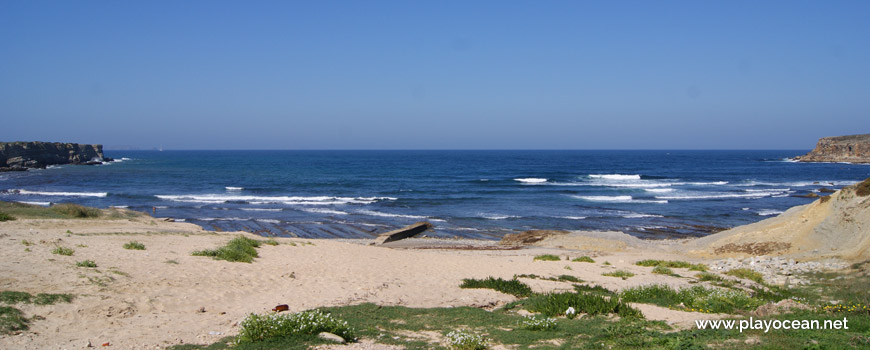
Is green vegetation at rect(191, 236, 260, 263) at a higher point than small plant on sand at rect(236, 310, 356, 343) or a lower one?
lower

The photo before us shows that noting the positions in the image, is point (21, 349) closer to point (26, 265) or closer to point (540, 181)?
point (26, 265)

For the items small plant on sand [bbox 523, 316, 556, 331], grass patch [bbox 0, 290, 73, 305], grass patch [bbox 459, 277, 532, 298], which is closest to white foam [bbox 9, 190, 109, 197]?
grass patch [bbox 0, 290, 73, 305]

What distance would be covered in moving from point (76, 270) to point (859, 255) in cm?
2149

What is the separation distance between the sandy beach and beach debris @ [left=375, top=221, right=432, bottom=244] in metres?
2.65

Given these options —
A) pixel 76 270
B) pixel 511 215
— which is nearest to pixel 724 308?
pixel 76 270

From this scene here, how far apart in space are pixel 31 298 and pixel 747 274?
17.9 meters

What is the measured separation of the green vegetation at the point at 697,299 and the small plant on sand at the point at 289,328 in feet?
19.5

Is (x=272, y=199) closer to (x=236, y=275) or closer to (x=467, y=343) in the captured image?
(x=236, y=275)

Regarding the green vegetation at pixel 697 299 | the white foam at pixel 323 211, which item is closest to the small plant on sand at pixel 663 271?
the green vegetation at pixel 697 299

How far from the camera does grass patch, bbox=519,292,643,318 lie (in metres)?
8.88

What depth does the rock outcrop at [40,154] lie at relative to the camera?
3282 inches

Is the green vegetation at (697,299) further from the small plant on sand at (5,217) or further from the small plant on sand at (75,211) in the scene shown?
the small plant on sand at (75,211)

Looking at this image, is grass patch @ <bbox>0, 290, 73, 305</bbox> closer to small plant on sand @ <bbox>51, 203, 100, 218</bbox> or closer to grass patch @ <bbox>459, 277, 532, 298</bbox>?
grass patch @ <bbox>459, 277, 532, 298</bbox>

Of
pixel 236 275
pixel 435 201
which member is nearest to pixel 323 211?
pixel 435 201
